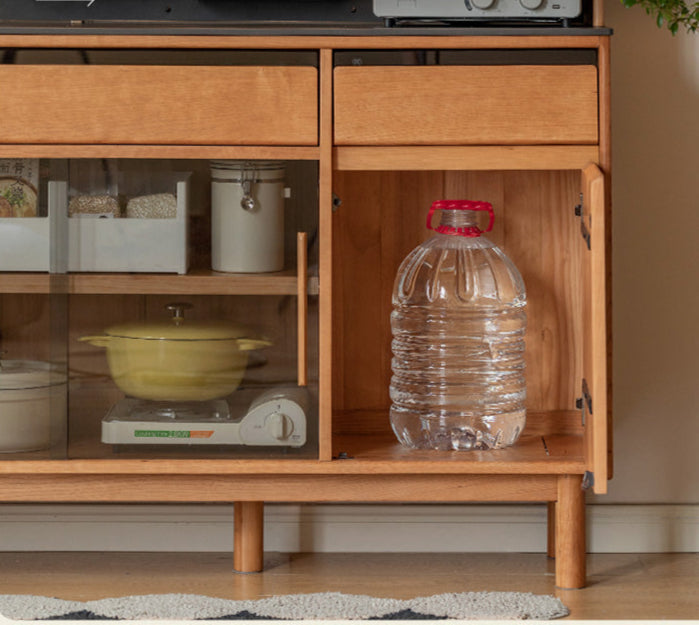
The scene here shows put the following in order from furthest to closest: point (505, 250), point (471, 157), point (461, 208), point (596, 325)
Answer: point (505, 250) → point (461, 208) → point (471, 157) → point (596, 325)

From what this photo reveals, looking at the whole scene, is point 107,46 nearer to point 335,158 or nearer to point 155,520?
point 335,158

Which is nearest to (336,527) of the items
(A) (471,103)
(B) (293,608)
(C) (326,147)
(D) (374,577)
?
(D) (374,577)

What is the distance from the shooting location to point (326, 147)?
186 cm

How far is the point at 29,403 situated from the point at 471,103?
3.14ft

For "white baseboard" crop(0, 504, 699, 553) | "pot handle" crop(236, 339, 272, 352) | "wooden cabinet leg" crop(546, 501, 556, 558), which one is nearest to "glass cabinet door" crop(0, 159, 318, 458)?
"pot handle" crop(236, 339, 272, 352)

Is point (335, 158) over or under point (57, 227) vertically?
over

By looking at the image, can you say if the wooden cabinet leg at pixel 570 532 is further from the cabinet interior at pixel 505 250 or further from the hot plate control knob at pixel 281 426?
the hot plate control knob at pixel 281 426

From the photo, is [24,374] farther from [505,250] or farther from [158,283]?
[505,250]

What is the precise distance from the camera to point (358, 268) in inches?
85.8

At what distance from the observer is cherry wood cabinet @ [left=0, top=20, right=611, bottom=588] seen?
185 cm

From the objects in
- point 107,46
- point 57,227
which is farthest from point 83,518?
point 107,46

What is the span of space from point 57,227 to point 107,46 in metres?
0.33

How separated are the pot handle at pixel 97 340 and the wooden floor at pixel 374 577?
467mm

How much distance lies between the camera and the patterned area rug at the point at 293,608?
72.8 inches
